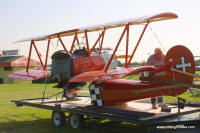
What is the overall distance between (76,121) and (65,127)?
0.57 m

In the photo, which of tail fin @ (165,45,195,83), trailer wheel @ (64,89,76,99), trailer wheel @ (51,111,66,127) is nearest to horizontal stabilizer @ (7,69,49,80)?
trailer wheel @ (64,89,76,99)

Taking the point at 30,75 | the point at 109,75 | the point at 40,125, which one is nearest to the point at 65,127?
the point at 40,125

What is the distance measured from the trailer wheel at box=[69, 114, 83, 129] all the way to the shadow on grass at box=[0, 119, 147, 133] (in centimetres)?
11

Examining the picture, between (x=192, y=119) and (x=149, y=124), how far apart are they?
2.95ft

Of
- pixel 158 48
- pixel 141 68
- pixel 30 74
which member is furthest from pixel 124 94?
pixel 30 74

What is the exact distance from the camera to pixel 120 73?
20.3ft

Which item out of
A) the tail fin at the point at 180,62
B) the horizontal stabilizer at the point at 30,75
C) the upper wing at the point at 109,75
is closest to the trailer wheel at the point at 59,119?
the upper wing at the point at 109,75

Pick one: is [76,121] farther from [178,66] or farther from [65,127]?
[178,66]

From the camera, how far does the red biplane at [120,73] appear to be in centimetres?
567

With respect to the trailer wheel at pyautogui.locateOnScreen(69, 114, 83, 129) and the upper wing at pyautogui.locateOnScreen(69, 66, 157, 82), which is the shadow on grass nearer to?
the trailer wheel at pyautogui.locateOnScreen(69, 114, 83, 129)

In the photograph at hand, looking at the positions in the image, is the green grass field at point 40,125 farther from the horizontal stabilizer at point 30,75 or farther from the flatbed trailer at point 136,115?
the horizontal stabilizer at point 30,75

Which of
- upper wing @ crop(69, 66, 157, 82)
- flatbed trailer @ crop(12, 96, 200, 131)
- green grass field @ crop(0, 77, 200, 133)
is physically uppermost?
upper wing @ crop(69, 66, 157, 82)

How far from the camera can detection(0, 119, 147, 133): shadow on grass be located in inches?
271

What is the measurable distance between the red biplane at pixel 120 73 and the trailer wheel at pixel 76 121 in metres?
0.61
